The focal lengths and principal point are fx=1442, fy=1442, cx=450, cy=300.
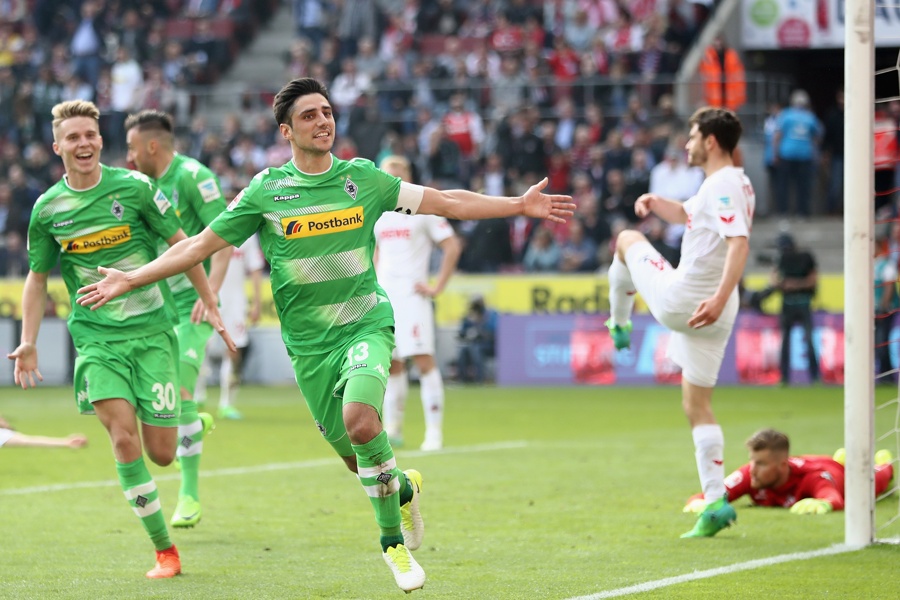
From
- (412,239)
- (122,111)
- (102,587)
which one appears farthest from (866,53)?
(122,111)

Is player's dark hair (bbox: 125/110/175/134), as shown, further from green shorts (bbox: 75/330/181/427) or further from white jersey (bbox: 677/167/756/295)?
white jersey (bbox: 677/167/756/295)

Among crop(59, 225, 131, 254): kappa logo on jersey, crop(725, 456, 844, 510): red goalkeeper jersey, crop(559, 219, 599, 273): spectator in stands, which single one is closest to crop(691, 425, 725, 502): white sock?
crop(725, 456, 844, 510): red goalkeeper jersey

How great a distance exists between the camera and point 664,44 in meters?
25.8

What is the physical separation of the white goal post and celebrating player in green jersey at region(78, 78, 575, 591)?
2005 mm

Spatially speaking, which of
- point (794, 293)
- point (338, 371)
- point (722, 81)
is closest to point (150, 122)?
point (338, 371)

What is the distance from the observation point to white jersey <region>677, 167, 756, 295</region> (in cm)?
803

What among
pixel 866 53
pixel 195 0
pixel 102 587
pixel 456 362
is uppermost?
pixel 195 0

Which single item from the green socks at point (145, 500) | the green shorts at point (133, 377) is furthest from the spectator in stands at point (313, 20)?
the green socks at point (145, 500)

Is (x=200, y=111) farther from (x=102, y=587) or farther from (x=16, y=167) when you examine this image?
(x=102, y=587)

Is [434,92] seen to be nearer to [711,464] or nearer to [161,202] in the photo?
[711,464]

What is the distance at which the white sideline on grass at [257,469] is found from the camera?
Result: 10.8 metres

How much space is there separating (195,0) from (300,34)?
351 centimetres

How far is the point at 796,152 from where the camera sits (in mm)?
23594

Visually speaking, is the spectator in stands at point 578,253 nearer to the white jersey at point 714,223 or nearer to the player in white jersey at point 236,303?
→ the player in white jersey at point 236,303
